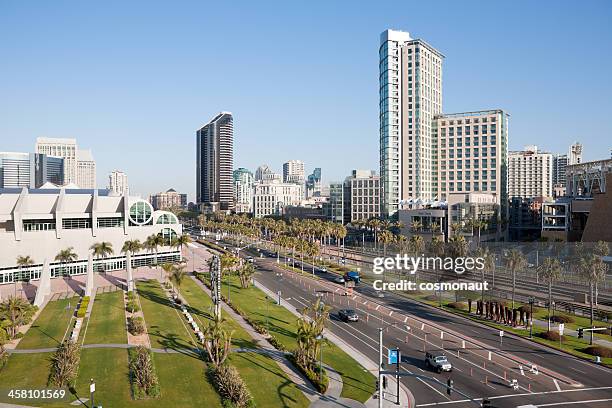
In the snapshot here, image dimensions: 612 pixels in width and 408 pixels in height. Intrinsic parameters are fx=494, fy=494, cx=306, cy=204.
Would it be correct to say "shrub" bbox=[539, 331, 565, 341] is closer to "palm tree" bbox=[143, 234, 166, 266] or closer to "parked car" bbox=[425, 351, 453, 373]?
"parked car" bbox=[425, 351, 453, 373]

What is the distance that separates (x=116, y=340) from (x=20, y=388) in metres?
14.0

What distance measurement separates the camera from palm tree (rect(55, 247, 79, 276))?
9794cm

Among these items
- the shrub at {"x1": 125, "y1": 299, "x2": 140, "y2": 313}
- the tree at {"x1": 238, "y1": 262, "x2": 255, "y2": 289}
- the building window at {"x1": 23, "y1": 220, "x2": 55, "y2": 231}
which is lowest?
the shrub at {"x1": 125, "y1": 299, "x2": 140, "y2": 313}

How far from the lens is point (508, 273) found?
99.3 metres

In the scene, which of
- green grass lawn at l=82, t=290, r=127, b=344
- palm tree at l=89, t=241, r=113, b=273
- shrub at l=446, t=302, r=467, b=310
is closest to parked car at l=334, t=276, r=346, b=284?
shrub at l=446, t=302, r=467, b=310

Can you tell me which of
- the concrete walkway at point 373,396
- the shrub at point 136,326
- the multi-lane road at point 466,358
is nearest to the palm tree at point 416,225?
the multi-lane road at point 466,358

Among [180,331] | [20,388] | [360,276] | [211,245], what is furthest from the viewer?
[211,245]

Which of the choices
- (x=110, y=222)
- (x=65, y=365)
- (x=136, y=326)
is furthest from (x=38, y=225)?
(x=65, y=365)

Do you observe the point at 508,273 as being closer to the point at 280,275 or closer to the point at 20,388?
the point at 280,275

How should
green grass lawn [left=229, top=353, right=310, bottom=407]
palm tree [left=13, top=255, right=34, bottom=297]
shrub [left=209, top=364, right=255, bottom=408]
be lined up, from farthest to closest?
palm tree [left=13, top=255, right=34, bottom=297]
green grass lawn [left=229, top=353, right=310, bottom=407]
shrub [left=209, top=364, right=255, bottom=408]

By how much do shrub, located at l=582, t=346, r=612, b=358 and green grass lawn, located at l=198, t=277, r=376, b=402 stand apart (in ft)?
86.9

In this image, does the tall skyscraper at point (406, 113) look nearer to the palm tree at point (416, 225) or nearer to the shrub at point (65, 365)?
the palm tree at point (416, 225)

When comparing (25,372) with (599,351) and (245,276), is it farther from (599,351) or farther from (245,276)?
(599,351)

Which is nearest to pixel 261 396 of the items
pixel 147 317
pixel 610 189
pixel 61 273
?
pixel 147 317
